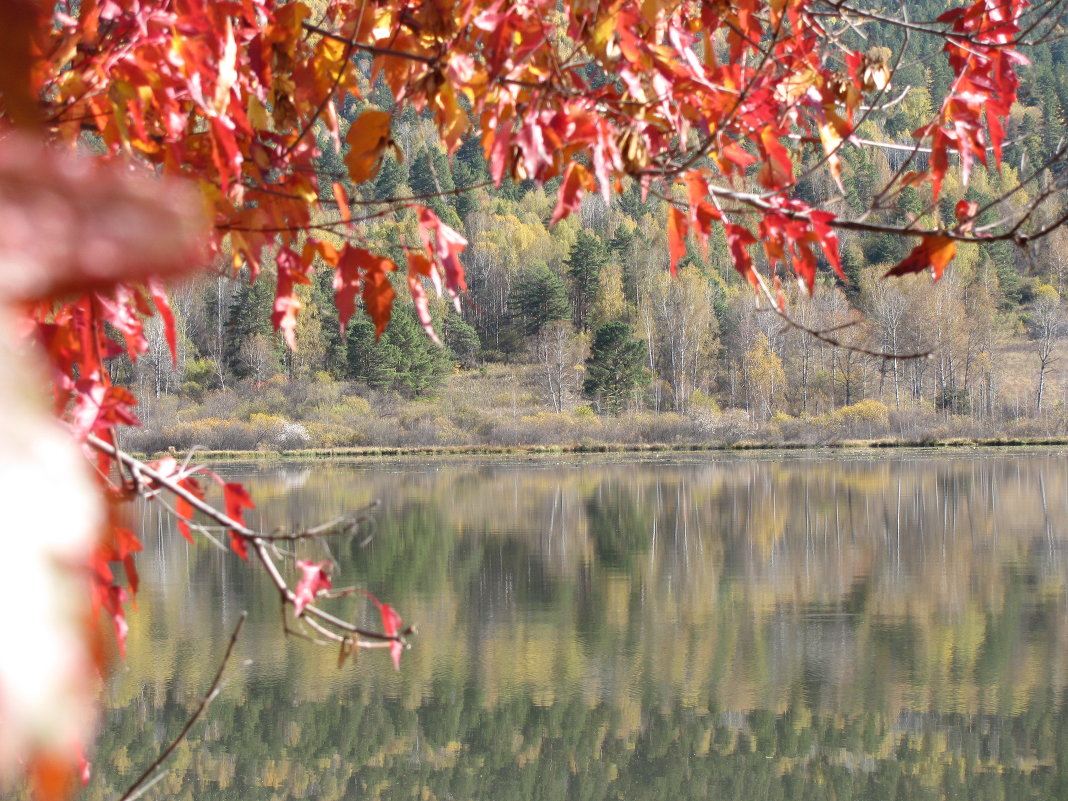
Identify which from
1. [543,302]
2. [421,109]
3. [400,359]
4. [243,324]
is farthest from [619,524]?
[243,324]

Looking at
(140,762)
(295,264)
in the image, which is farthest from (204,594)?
(295,264)

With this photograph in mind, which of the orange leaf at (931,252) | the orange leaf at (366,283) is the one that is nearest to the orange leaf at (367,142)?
the orange leaf at (366,283)

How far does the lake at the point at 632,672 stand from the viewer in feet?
23.1

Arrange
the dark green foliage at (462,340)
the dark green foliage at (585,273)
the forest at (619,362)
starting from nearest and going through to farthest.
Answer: the forest at (619,362) → the dark green foliage at (462,340) → the dark green foliage at (585,273)

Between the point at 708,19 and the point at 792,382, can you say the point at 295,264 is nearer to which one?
the point at 708,19

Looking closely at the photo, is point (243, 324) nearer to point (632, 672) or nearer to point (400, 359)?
point (400, 359)

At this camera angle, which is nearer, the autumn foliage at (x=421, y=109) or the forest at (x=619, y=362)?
the autumn foliage at (x=421, y=109)

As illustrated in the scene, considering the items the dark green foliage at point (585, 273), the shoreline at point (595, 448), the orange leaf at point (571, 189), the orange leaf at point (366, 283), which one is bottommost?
the shoreline at point (595, 448)

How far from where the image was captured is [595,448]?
1635 inches

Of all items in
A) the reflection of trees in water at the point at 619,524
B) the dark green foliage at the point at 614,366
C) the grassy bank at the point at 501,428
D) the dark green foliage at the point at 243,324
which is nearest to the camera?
the reflection of trees in water at the point at 619,524

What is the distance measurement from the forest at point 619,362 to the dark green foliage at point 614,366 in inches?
3.5

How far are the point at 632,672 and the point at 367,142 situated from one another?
7.59m

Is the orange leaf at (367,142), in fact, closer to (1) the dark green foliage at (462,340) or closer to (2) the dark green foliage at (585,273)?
(1) the dark green foliage at (462,340)

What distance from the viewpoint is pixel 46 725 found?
184mm
